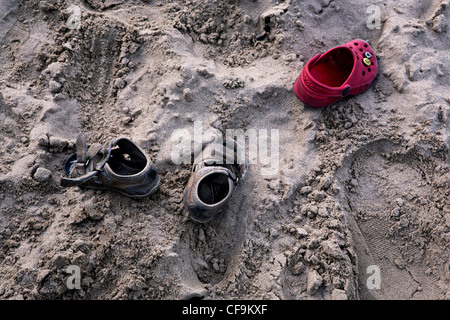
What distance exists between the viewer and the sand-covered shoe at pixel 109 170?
2.42 meters

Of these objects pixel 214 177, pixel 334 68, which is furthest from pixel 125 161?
pixel 334 68

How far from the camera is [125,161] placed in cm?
273

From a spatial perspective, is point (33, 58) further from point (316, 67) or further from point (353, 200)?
point (353, 200)

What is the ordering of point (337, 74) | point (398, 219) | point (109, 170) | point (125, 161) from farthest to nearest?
point (337, 74) < point (125, 161) < point (398, 219) < point (109, 170)

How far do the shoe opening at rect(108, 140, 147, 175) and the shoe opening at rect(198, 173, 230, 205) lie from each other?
47 cm

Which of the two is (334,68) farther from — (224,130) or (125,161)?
(125,161)

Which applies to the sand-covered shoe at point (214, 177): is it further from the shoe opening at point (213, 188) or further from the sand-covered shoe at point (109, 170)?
the sand-covered shoe at point (109, 170)

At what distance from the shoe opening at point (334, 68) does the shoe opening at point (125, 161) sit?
1.56 meters

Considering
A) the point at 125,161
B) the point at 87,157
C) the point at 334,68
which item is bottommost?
the point at 125,161

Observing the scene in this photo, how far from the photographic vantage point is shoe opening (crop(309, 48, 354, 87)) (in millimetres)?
2986

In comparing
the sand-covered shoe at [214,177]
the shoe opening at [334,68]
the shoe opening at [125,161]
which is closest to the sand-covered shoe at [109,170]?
the shoe opening at [125,161]

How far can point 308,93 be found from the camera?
9.09 ft

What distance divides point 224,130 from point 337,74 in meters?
1.09
